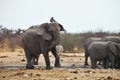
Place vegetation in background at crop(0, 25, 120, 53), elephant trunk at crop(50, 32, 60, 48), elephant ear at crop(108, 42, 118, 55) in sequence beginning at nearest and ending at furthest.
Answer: elephant trunk at crop(50, 32, 60, 48), elephant ear at crop(108, 42, 118, 55), vegetation in background at crop(0, 25, 120, 53)

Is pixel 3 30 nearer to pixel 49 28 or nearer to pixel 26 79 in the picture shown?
pixel 49 28

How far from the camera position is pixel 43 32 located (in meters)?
20.0

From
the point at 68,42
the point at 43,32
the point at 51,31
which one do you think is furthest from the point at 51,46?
the point at 68,42

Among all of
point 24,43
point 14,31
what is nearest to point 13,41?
point 14,31

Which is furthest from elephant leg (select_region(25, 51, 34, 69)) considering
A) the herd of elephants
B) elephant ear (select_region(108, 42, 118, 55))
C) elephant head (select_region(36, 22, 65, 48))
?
elephant ear (select_region(108, 42, 118, 55))

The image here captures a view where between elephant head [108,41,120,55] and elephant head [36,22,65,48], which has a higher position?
elephant head [36,22,65,48]

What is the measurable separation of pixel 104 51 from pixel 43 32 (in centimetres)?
331

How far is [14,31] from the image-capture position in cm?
6172

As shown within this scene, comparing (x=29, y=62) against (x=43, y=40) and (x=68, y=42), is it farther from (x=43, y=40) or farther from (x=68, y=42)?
(x=68, y=42)

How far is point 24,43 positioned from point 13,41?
31.7 m

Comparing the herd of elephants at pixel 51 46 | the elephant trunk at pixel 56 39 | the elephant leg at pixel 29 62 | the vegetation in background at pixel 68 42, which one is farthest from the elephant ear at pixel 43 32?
the vegetation in background at pixel 68 42

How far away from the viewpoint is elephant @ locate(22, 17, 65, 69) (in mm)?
19473

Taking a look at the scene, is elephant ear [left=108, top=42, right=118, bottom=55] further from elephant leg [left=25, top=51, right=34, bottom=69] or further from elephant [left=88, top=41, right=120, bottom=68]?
elephant leg [left=25, top=51, right=34, bottom=69]

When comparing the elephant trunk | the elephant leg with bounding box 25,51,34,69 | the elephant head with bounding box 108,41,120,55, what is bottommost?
the elephant leg with bounding box 25,51,34,69
